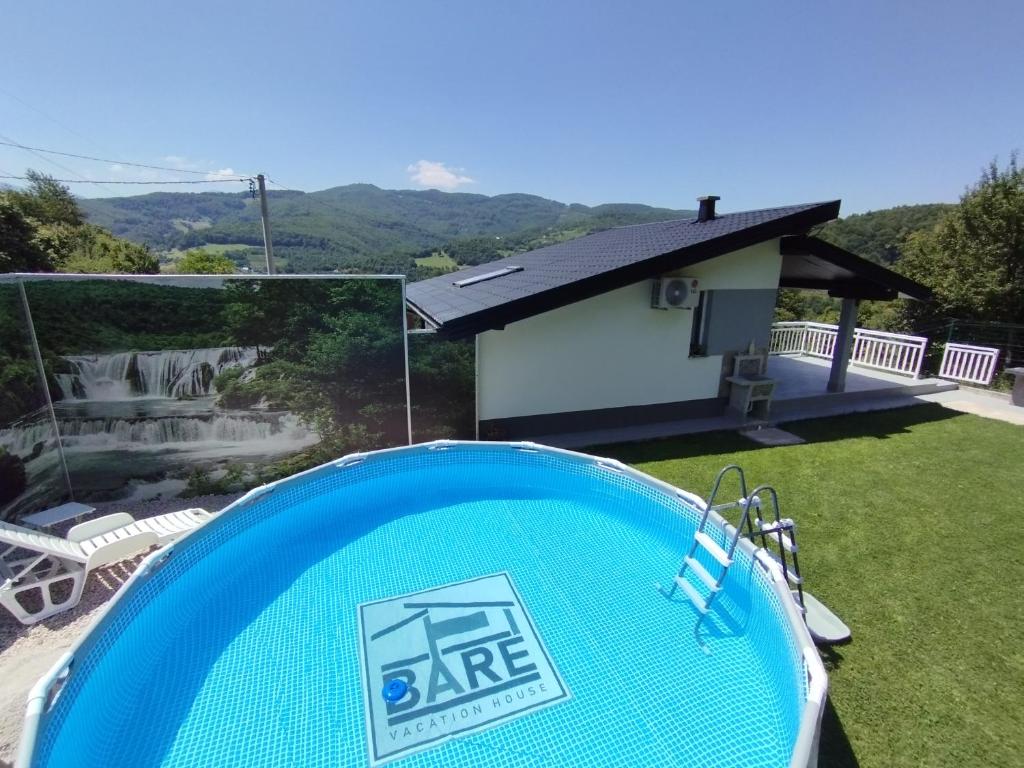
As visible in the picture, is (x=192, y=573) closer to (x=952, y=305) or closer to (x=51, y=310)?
(x=51, y=310)

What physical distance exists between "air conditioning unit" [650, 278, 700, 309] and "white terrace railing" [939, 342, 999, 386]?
33.7 feet

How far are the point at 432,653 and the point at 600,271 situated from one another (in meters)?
6.60

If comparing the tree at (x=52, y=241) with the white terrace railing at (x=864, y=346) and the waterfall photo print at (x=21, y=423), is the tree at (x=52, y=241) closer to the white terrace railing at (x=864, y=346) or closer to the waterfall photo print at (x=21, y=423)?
the waterfall photo print at (x=21, y=423)

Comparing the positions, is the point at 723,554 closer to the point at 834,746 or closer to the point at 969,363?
the point at 834,746

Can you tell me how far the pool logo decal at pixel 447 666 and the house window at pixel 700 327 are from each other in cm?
749

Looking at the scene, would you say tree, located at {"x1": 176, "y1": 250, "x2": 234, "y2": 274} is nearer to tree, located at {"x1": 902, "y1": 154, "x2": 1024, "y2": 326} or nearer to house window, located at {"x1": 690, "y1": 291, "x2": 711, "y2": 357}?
house window, located at {"x1": 690, "y1": 291, "x2": 711, "y2": 357}

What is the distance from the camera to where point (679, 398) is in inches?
414

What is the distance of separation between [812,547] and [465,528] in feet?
14.6

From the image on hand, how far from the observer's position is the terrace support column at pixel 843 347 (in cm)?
1158

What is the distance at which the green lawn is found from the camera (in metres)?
3.55

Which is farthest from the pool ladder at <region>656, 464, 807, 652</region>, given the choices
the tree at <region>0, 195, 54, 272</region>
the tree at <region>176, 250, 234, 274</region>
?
the tree at <region>176, 250, 234, 274</region>

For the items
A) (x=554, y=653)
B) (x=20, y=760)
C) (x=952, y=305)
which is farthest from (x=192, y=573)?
(x=952, y=305)

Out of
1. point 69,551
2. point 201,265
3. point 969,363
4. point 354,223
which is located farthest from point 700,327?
point 354,223

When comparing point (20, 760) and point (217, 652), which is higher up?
point (20, 760)
